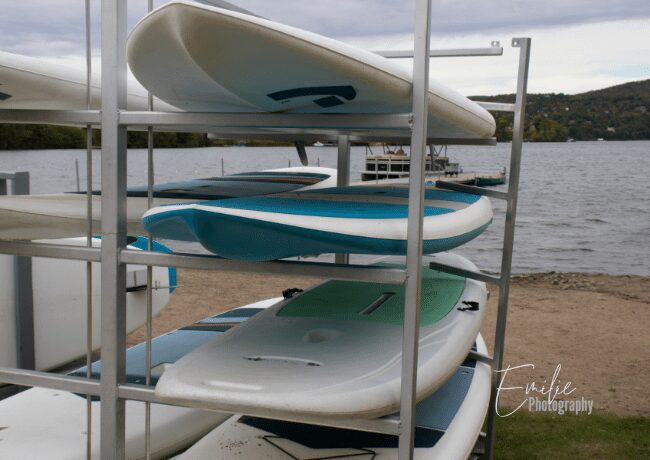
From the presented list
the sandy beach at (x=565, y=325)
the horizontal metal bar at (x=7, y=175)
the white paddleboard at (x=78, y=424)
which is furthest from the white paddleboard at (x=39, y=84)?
the horizontal metal bar at (x=7, y=175)

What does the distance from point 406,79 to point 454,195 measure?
3.92ft

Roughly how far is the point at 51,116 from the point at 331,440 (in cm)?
111

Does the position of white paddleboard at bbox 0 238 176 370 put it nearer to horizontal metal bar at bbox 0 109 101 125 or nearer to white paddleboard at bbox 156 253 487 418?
white paddleboard at bbox 156 253 487 418

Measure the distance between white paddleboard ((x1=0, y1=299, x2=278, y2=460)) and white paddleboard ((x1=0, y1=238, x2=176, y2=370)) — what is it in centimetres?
108

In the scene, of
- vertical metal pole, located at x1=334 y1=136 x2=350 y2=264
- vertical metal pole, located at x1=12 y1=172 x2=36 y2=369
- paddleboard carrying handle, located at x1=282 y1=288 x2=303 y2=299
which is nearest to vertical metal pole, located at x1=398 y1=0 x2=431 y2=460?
paddleboard carrying handle, located at x1=282 y1=288 x2=303 y2=299

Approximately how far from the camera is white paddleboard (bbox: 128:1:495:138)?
1.22m

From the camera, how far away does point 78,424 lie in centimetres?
205

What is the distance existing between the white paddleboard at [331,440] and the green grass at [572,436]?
1.07 m

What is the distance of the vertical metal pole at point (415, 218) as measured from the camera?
49.8 inches

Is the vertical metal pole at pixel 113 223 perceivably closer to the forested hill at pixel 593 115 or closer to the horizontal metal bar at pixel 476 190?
the horizontal metal bar at pixel 476 190

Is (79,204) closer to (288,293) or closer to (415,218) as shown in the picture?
(288,293)

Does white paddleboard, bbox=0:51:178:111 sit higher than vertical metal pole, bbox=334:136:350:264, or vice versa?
white paddleboard, bbox=0:51:178:111

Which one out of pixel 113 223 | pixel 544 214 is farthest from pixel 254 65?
pixel 544 214

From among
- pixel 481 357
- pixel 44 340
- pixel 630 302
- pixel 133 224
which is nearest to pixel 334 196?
pixel 133 224
